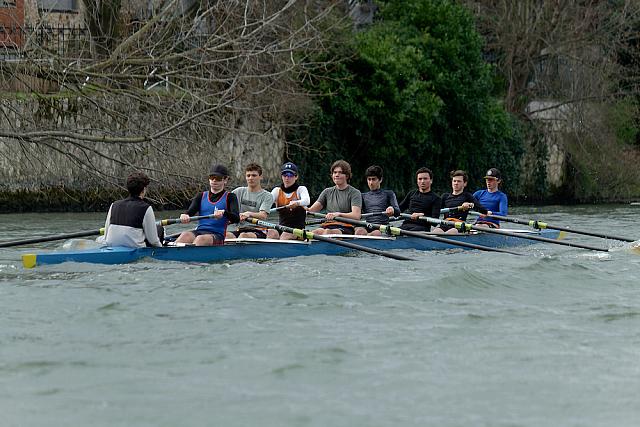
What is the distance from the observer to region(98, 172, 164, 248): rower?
1240cm

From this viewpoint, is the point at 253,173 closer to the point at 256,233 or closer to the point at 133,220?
the point at 256,233

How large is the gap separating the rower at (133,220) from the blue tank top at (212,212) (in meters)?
1.06

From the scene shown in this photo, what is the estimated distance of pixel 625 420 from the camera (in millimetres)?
6711

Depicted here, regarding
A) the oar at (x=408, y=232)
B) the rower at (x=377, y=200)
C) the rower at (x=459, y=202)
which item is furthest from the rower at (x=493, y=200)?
the oar at (x=408, y=232)

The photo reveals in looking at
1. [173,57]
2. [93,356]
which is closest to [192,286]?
[93,356]

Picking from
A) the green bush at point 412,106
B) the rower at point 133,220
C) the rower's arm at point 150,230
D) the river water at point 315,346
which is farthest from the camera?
the green bush at point 412,106

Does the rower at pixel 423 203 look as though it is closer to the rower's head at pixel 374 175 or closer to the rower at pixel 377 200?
the rower at pixel 377 200

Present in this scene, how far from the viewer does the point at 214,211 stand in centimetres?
1350

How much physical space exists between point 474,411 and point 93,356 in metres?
2.82

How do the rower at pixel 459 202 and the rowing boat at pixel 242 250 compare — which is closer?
the rowing boat at pixel 242 250

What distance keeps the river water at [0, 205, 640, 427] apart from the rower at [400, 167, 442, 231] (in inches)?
137

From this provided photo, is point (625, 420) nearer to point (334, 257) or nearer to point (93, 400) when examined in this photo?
point (93, 400)

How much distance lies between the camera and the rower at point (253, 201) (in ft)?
47.1

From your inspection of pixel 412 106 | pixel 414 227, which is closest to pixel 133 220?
pixel 414 227
